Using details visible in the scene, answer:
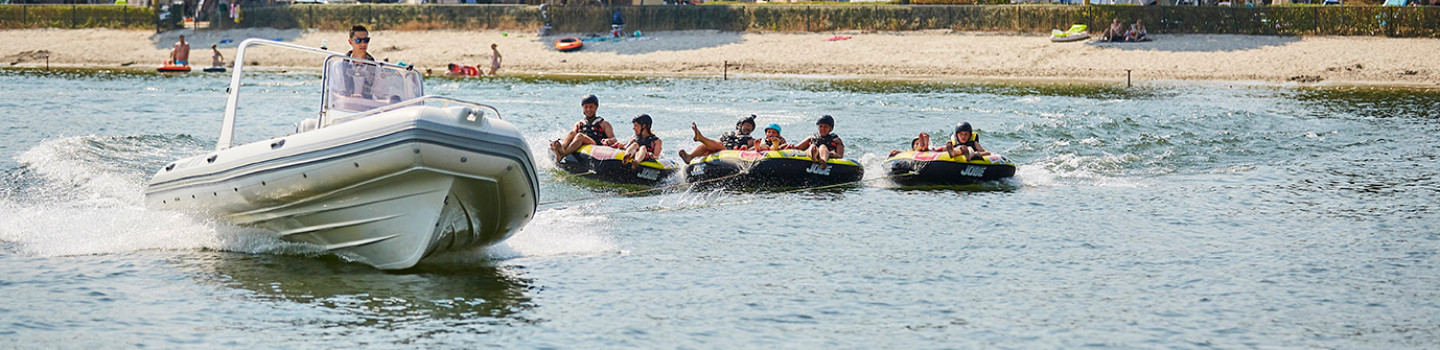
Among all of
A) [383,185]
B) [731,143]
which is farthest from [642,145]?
[383,185]

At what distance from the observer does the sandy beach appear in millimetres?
41375

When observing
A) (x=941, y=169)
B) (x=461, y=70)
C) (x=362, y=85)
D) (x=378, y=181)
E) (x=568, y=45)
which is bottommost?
(x=941, y=169)

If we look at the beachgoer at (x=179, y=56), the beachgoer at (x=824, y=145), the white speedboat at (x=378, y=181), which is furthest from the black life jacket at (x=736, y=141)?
the beachgoer at (x=179, y=56)

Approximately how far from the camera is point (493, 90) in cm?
4075

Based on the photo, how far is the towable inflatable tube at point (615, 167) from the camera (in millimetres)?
18234

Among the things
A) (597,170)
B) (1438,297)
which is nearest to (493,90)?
(597,170)

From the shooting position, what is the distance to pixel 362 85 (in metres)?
13.0

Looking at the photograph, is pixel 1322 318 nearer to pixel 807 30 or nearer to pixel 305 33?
pixel 807 30

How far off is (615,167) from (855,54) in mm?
29101

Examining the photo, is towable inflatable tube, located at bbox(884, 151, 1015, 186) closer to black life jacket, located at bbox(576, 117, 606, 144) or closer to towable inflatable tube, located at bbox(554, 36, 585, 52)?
black life jacket, located at bbox(576, 117, 606, 144)

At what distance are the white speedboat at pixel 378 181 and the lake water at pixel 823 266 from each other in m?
0.34

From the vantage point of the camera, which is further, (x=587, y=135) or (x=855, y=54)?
(x=855, y=54)

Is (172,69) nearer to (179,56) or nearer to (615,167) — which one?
(179,56)

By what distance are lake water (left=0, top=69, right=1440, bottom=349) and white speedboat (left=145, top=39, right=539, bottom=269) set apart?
13.3 inches
